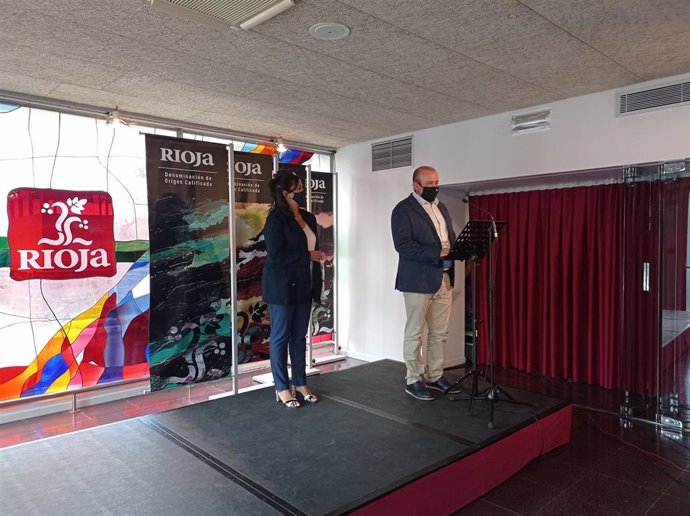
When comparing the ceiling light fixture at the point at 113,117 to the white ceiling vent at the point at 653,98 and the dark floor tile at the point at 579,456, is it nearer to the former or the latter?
the white ceiling vent at the point at 653,98

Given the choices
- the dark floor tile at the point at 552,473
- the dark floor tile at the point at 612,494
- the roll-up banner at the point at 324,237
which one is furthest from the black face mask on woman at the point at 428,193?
the roll-up banner at the point at 324,237

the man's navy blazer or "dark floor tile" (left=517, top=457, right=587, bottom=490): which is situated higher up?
the man's navy blazer

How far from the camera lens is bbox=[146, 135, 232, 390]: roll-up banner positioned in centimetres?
370

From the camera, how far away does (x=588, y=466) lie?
2.78 meters

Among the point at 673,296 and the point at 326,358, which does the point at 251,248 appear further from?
the point at 673,296

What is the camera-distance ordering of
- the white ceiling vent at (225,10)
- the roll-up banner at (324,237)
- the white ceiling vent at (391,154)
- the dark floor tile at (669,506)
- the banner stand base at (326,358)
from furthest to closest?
the banner stand base at (326,358) < the roll-up banner at (324,237) < the white ceiling vent at (391,154) < the dark floor tile at (669,506) < the white ceiling vent at (225,10)

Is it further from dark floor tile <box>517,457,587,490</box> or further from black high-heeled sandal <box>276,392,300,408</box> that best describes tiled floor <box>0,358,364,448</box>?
dark floor tile <box>517,457,587,490</box>

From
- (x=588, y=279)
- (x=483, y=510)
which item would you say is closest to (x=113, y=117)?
(x=483, y=510)

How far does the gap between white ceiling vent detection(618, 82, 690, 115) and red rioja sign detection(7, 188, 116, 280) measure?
4.04 m

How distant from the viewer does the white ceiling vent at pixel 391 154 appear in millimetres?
4902

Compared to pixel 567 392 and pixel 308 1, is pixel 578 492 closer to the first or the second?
pixel 567 392

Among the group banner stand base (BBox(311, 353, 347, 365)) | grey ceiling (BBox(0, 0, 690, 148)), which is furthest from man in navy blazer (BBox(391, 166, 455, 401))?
banner stand base (BBox(311, 353, 347, 365))

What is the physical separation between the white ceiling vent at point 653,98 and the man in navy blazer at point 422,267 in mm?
1522

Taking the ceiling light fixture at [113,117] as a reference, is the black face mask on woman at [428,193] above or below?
below
